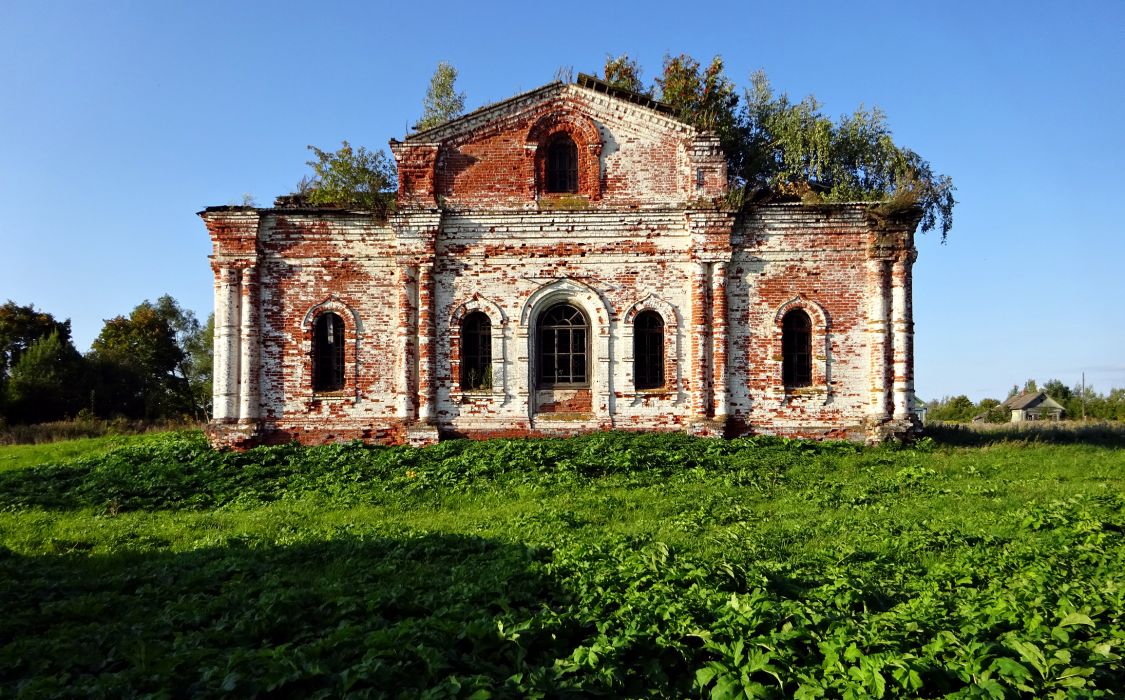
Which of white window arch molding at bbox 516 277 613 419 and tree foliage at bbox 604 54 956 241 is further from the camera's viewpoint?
tree foliage at bbox 604 54 956 241

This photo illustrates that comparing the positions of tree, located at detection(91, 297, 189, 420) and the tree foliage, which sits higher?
the tree foliage

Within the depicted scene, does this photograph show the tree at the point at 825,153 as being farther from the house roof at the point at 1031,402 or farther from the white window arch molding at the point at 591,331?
the house roof at the point at 1031,402

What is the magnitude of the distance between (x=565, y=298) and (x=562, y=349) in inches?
42.9

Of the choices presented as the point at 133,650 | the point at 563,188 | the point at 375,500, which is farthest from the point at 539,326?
the point at 133,650

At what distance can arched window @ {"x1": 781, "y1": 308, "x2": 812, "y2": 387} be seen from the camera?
1552cm

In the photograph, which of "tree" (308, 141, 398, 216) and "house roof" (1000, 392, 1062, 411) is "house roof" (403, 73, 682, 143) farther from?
"house roof" (1000, 392, 1062, 411)

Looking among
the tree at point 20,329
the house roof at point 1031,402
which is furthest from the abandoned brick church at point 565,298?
the house roof at point 1031,402

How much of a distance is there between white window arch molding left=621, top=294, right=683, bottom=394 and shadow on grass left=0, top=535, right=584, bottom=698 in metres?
7.50

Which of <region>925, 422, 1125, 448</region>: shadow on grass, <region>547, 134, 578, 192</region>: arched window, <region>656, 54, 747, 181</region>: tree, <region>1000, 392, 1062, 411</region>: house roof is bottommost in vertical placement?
<region>1000, 392, 1062, 411</region>: house roof

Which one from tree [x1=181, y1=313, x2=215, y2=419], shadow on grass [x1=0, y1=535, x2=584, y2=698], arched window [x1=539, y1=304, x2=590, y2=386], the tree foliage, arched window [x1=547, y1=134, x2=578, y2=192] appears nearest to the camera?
shadow on grass [x1=0, y1=535, x2=584, y2=698]

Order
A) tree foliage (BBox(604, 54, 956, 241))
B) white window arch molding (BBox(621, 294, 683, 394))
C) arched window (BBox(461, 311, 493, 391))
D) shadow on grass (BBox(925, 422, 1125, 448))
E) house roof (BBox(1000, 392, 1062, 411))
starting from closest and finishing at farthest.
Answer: white window arch molding (BBox(621, 294, 683, 394)) → arched window (BBox(461, 311, 493, 391)) → shadow on grass (BBox(925, 422, 1125, 448)) → tree foliage (BBox(604, 54, 956, 241)) → house roof (BBox(1000, 392, 1062, 411))

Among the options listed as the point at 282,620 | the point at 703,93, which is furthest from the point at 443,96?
the point at 282,620

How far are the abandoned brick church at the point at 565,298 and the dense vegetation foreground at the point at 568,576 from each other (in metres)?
1.60

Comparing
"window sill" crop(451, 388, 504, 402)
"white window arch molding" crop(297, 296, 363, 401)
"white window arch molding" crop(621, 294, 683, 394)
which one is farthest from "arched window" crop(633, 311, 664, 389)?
"white window arch molding" crop(297, 296, 363, 401)
